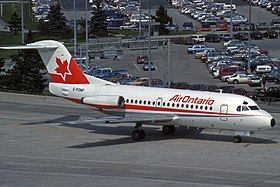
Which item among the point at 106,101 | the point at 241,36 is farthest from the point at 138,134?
the point at 241,36

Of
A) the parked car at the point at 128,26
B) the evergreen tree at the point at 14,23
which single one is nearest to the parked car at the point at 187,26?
the parked car at the point at 128,26

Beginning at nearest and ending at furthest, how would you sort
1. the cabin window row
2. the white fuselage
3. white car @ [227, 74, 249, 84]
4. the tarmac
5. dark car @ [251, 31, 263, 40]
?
the tarmac, the white fuselage, the cabin window row, white car @ [227, 74, 249, 84], dark car @ [251, 31, 263, 40]

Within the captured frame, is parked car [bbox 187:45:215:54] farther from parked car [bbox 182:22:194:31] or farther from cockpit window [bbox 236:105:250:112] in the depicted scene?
cockpit window [bbox 236:105:250:112]

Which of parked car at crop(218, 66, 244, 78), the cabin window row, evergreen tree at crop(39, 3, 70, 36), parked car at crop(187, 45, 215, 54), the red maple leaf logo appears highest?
evergreen tree at crop(39, 3, 70, 36)

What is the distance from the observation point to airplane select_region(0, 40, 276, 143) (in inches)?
1753

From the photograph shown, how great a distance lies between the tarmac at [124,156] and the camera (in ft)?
119

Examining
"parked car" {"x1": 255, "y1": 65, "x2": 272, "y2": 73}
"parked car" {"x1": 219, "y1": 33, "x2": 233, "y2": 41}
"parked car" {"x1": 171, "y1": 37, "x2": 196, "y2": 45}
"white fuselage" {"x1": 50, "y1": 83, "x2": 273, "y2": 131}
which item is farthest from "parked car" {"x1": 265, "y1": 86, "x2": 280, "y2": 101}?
"parked car" {"x1": 219, "y1": 33, "x2": 233, "y2": 41}

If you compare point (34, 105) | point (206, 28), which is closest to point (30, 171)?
point (34, 105)

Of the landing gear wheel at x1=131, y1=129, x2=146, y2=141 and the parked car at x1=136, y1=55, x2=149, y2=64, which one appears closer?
the landing gear wheel at x1=131, y1=129, x2=146, y2=141

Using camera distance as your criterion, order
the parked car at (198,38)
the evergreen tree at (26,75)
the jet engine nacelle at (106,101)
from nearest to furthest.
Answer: the jet engine nacelle at (106,101), the evergreen tree at (26,75), the parked car at (198,38)

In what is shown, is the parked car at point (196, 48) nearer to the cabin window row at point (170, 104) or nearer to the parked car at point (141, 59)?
the parked car at point (141, 59)

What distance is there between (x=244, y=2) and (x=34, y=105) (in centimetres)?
11847

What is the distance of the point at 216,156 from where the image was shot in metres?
41.6

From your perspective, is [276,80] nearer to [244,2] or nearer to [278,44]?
[278,44]
